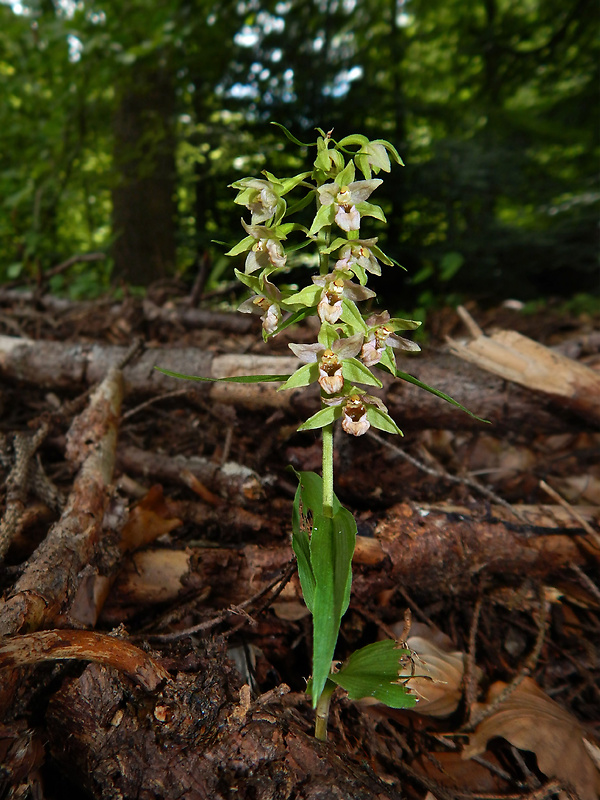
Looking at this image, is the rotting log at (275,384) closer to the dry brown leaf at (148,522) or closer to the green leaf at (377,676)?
the dry brown leaf at (148,522)

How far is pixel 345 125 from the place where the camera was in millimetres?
4910

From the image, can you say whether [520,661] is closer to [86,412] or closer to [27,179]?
[86,412]

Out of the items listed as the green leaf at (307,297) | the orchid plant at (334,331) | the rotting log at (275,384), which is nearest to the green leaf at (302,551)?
the orchid plant at (334,331)

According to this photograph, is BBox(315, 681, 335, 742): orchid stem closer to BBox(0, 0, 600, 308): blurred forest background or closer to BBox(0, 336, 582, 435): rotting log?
BBox(0, 336, 582, 435): rotting log

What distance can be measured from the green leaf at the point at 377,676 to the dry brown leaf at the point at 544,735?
0.31m

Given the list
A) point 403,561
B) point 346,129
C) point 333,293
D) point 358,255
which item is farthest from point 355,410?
point 346,129

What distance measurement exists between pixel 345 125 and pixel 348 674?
207 inches

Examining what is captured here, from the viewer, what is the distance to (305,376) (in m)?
1.32

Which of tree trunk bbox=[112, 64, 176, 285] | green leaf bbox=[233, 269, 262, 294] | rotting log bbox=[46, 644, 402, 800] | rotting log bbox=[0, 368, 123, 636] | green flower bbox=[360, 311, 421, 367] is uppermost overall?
tree trunk bbox=[112, 64, 176, 285]

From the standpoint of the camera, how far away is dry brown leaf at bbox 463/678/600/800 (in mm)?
1226

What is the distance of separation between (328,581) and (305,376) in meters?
0.56

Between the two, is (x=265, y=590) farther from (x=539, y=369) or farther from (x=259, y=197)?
(x=539, y=369)

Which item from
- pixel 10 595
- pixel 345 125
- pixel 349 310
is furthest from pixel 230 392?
pixel 345 125

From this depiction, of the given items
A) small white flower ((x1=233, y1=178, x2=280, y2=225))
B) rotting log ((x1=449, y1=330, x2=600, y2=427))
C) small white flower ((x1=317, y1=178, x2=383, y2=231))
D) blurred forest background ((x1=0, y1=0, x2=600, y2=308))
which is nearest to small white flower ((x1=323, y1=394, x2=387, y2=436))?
small white flower ((x1=317, y1=178, x2=383, y2=231))
